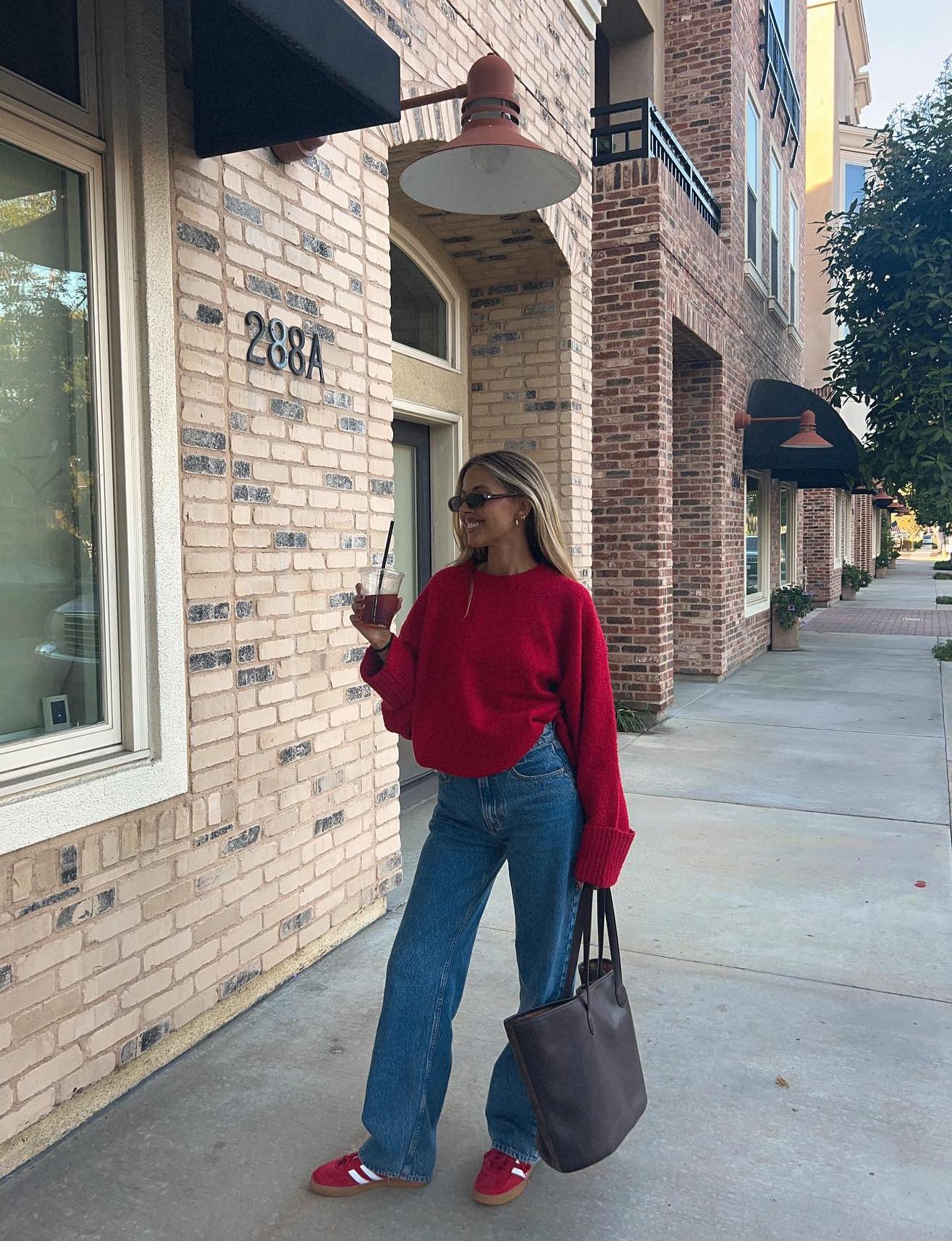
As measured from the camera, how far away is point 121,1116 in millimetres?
2920

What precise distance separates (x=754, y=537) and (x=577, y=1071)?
12.8 meters

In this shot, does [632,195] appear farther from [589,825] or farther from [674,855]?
[589,825]

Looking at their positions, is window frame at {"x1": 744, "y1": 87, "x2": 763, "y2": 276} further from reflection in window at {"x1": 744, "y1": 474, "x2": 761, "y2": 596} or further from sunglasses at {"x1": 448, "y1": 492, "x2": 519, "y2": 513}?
sunglasses at {"x1": 448, "y1": 492, "x2": 519, "y2": 513}

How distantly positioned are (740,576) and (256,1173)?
34.7 ft

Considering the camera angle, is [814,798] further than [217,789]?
Yes

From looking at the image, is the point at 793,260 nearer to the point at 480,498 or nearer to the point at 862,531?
the point at 480,498

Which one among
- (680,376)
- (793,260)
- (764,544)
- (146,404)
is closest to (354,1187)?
(146,404)

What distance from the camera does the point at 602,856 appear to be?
240 centimetres

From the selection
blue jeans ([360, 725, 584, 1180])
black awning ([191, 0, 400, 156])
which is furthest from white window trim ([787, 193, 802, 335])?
blue jeans ([360, 725, 584, 1180])

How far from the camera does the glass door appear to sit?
6.27 metres

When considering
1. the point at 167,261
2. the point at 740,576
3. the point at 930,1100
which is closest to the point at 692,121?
the point at 740,576

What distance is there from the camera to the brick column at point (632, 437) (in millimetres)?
8984

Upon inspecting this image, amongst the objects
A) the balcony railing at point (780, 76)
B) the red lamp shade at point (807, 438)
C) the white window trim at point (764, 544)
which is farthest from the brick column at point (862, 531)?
the red lamp shade at point (807, 438)

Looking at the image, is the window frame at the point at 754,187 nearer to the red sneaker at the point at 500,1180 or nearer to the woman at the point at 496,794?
the woman at the point at 496,794
